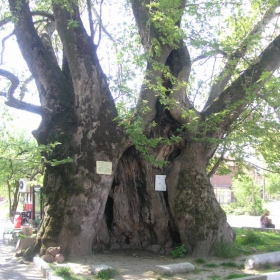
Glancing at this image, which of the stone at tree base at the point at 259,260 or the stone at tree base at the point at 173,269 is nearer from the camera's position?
the stone at tree base at the point at 173,269

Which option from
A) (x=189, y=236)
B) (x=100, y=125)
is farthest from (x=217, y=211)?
(x=100, y=125)

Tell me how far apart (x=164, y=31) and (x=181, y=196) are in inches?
156

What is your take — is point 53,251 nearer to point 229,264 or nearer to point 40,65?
point 229,264

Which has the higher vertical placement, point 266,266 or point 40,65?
point 40,65

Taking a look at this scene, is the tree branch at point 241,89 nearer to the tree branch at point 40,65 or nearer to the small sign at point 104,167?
the small sign at point 104,167

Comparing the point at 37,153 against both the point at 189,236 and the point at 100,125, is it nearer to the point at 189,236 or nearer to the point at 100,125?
the point at 100,125

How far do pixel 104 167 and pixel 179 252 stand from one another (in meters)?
2.67

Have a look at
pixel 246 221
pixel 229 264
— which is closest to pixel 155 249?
→ pixel 229 264

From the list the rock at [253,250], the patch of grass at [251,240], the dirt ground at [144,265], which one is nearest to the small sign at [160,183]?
the dirt ground at [144,265]

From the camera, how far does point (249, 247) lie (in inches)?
419

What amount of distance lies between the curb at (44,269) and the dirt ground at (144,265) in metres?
0.48

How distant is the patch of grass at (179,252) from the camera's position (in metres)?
9.35

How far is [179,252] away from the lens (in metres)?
9.40

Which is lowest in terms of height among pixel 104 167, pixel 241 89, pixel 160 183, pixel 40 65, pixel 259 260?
pixel 259 260
